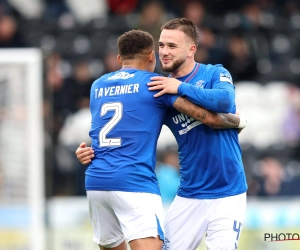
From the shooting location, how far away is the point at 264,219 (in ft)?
29.0

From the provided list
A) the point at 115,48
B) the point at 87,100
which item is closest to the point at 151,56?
the point at 87,100

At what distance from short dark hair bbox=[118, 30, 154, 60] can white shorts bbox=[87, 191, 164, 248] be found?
983mm

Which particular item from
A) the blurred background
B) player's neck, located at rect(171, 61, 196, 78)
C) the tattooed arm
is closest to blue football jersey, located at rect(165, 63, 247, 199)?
player's neck, located at rect(171, 61, 196, 78)

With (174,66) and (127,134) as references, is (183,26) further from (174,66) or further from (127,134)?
(127,134)

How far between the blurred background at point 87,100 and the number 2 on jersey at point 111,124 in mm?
3437

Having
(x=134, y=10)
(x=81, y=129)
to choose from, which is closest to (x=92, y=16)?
(x=134, y=10)

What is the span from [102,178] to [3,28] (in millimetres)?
7395

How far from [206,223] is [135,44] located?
138 cm

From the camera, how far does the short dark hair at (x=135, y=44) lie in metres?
5.09

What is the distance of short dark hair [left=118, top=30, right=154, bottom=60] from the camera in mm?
5094

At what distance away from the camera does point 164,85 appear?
500 cm

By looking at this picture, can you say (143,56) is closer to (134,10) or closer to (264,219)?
(264,219)

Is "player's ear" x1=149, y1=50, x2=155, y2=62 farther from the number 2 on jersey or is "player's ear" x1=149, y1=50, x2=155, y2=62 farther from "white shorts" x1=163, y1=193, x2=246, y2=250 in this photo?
"white shorts" x1=163, y1=193, x2=246, y2=250

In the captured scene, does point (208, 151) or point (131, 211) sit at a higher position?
point (208, 151)
